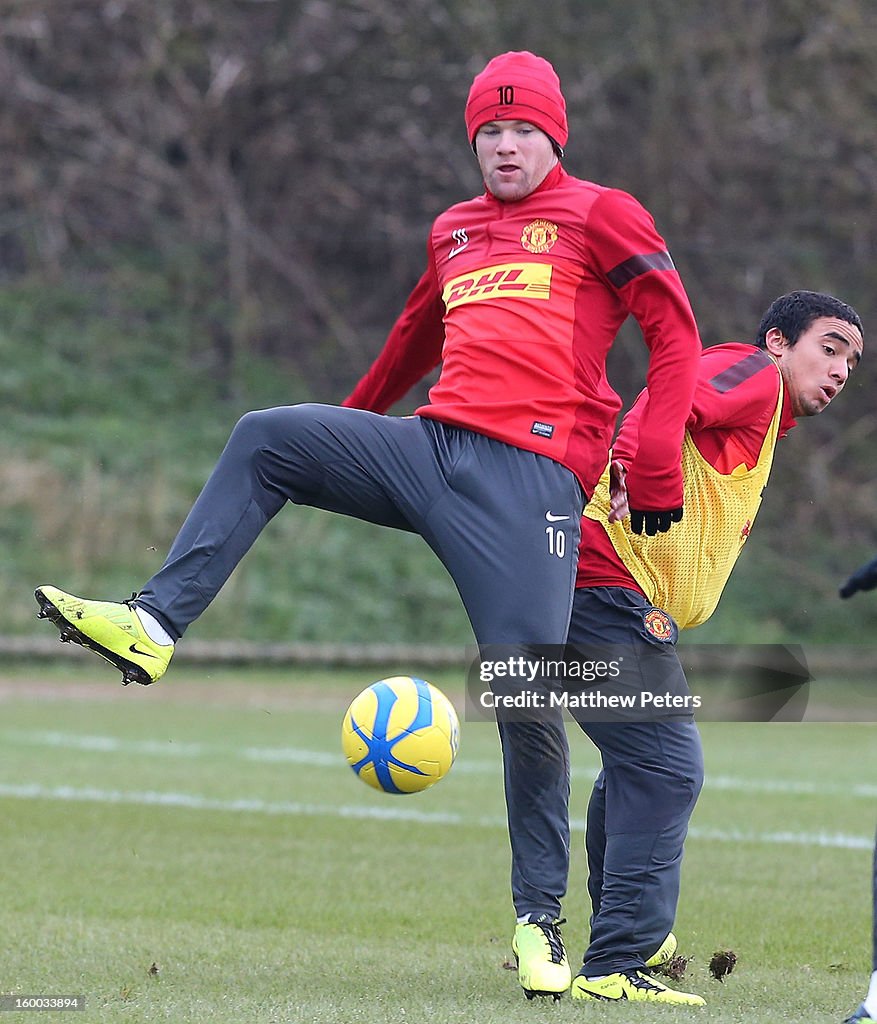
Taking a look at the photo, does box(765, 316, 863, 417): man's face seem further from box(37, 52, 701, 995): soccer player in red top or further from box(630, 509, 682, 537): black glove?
box(630, 509, 682, 537): black glove

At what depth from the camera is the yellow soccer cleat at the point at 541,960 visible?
4852 mm

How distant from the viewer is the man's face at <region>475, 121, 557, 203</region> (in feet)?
16.0

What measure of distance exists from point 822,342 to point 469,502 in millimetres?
1254

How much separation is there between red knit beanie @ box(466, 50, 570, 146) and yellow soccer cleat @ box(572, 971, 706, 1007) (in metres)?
2.35

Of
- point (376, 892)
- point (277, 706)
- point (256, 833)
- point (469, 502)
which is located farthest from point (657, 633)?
point (277, 706)

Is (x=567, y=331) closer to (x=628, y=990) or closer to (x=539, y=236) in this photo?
(x=539, y=236)

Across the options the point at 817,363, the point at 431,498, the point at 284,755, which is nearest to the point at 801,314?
the point at 817,363

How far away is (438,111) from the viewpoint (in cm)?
2553

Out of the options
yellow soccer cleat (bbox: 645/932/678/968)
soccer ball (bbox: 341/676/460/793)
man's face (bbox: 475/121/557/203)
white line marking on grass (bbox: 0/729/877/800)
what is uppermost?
man's face (bbox: 475/121/557/203)

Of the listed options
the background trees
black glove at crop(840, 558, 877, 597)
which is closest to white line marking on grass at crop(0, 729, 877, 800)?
black glove at crop(840, 558, 877, 597)

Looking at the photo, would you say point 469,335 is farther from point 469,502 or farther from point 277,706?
point 277,706

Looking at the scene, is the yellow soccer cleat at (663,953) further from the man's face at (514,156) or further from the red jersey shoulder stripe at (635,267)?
the man's face at (514,156)

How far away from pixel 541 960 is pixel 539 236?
6.57 feet

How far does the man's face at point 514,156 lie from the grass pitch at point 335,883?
223 centimetres
